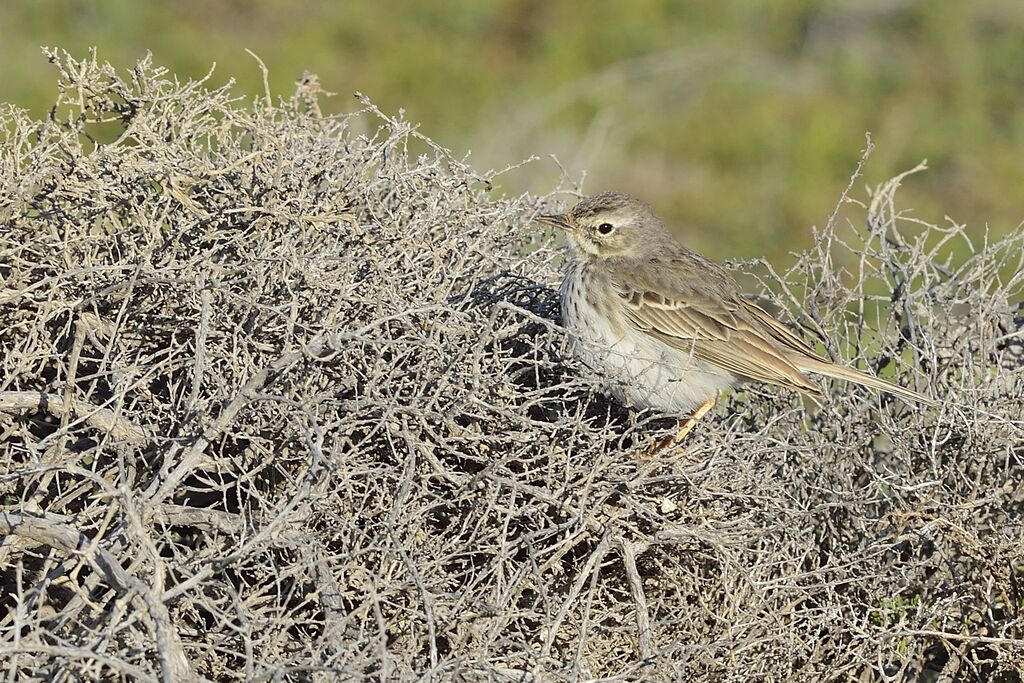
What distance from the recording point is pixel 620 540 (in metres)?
4.90

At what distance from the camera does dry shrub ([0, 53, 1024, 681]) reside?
439cm

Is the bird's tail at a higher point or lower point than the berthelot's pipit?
lower

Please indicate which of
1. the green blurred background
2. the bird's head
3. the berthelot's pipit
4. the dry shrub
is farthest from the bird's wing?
the green blurred background

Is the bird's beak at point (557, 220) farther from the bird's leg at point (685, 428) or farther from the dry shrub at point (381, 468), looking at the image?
the bird's leg at point (685, 428)

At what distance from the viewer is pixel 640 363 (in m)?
→ 5.91

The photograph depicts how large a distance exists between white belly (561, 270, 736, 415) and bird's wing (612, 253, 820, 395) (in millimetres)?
55

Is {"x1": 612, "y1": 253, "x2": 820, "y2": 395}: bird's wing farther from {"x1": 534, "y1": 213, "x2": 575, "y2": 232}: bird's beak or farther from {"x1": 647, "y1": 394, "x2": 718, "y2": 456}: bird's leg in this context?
{"x1": 534, "y1": 213, "x2": 575, "y2": 232}: bird's beak

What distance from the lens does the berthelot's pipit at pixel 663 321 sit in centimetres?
568

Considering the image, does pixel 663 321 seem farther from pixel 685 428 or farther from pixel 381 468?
pixel 381 468

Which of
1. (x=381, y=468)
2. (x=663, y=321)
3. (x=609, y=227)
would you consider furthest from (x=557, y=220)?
(x=381, y=468)

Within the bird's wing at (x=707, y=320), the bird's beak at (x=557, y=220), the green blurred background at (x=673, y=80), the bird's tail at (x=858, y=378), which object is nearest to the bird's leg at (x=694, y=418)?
the bird's wing at (x=707, y=320)

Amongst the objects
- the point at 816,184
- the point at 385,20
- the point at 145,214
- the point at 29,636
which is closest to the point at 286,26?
the point at 385,20

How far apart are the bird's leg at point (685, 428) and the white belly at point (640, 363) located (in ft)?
0.16

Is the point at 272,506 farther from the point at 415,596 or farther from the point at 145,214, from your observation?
the point at 145,214
